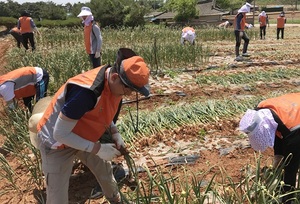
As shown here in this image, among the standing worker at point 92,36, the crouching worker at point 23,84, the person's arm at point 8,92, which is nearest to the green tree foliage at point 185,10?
the standing worker at point 92,36

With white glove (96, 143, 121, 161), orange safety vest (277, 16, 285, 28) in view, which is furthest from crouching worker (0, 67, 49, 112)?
orange safety vest (277, 16, 285, 28)

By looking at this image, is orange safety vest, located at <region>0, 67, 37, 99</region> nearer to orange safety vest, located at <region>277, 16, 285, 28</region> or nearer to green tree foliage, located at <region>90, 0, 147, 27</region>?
orange safety vest, located at <region>277, 16, 285, 28</region>

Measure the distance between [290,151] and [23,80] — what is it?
8.99ft

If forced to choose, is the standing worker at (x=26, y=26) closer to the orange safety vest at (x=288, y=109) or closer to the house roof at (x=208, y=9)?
the orange safety vest at (x=288, y=109)

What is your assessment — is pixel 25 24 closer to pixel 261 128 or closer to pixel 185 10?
pixel 261 128

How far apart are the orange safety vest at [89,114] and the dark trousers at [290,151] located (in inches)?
42.6

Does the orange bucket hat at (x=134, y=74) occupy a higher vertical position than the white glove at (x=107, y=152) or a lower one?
higher

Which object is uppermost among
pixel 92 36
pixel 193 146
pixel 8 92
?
pixel 92 36

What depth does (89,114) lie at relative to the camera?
2.02 m

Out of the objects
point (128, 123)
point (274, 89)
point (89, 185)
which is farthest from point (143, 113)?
point (274, 89)

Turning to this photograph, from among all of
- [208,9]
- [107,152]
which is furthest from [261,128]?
[208,9]

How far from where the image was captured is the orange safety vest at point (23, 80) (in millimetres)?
3430

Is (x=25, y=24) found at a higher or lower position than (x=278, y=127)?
higher

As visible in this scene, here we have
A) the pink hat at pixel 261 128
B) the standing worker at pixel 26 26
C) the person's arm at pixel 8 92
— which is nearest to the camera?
the pink hat at pixel 261 128
